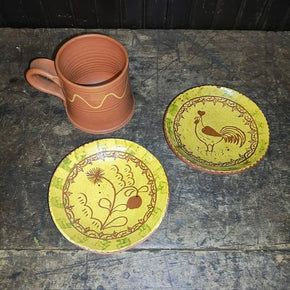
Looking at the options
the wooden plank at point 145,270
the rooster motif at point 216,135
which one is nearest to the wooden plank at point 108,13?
the rooster motif at point 216,135

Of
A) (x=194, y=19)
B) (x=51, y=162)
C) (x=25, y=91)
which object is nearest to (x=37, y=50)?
(x=25, y=91)

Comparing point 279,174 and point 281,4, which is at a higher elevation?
point 281,4

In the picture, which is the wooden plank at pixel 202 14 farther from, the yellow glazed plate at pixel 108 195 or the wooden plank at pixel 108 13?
the yellow glazed plate at pixel 108 195

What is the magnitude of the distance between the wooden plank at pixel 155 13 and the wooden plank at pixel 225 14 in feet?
0.49

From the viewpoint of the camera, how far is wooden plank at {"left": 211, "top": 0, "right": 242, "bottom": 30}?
37.5 inches

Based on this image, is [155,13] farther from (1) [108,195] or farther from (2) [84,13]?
(1) [108,195]

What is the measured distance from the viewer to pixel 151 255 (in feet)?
2.17

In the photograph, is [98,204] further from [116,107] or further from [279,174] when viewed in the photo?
[279,174]

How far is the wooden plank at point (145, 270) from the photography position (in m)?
0.64

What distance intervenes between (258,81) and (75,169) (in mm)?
508

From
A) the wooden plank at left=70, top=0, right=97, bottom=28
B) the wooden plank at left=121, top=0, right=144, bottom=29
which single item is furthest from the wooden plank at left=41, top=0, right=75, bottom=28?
the wooden plank at left=121, top=0, right=144, bottom=29

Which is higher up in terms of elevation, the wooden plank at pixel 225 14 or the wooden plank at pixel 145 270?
the wooden plank at pixel 225 14

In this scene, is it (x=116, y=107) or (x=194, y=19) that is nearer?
(x=116, y=107)

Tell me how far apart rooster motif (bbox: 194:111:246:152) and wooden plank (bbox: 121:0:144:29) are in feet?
1.30
